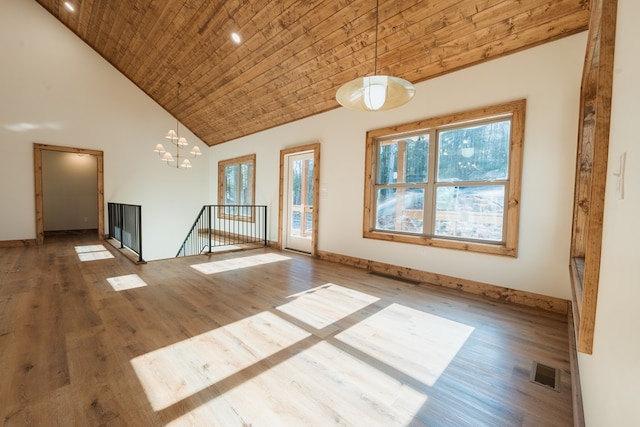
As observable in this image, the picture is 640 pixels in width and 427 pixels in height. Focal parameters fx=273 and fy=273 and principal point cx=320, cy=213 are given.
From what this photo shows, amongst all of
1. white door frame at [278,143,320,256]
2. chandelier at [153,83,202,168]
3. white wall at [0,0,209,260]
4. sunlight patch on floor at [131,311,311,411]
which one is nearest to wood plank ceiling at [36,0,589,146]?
white wall at [0,0,209,260]

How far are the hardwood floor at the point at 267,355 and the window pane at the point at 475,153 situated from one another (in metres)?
1.55

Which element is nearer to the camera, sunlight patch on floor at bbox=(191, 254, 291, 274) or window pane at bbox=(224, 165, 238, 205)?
sunlight patch on floor at bbox=(191, 254, 291, 274)

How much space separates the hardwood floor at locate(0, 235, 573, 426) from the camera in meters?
1.49

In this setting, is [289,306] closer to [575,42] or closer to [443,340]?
[443,340]

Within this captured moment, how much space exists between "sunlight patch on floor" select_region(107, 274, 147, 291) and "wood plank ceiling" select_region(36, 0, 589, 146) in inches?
151

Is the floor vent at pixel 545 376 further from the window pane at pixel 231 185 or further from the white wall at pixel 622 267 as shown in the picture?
the window pane at pixel 231 185

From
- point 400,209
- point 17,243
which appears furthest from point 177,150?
point 400,209

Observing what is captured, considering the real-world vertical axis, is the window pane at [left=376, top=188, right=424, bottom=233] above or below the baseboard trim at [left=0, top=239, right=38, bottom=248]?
above

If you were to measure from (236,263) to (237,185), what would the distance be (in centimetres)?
361

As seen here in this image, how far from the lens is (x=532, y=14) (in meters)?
2.73

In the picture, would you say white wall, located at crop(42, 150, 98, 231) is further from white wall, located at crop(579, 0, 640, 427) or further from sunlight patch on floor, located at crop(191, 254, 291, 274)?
white wall, located at crop(579, 0, 640, 427)

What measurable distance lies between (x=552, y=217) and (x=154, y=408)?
150 inches

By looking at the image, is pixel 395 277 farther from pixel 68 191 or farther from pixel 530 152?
pixel 68 191

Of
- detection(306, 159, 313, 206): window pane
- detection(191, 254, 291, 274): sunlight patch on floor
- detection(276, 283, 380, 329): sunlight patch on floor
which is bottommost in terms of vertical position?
detection(276, 283, 380, 329): sunlight patch on floor
